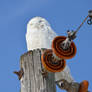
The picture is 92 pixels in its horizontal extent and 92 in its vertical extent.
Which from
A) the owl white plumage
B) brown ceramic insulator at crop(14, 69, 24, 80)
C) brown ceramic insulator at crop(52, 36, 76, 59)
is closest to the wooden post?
brown ceramic insulator at crop(14, 69, 24, 80)

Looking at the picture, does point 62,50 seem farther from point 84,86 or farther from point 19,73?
point 19,73

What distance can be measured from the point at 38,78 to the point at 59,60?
43 cm

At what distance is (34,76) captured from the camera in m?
4.26

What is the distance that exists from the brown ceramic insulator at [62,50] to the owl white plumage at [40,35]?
1.29 metres

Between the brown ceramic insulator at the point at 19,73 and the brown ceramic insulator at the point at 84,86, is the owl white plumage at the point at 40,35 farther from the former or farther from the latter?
the brown ceramic insulator at the point at 84,86

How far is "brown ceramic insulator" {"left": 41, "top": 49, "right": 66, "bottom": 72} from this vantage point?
A: 397 cm

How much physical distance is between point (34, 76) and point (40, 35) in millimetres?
1175

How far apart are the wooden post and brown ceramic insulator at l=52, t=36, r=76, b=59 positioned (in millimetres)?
620

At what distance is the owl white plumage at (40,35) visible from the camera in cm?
517

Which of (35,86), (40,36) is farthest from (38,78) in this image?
(40,36)

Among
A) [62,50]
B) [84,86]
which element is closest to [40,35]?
[84,86]

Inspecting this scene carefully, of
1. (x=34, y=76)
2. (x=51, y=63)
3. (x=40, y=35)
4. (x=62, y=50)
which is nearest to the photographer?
(x=62, y=50)

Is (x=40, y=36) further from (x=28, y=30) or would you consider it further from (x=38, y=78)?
(x=38, y=78)

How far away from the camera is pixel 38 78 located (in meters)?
4.23
